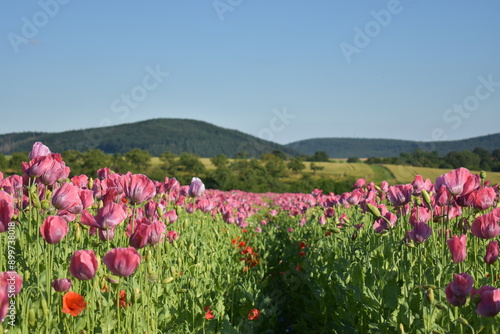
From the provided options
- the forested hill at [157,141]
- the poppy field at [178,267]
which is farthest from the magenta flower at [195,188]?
the forested hill at [157,141]

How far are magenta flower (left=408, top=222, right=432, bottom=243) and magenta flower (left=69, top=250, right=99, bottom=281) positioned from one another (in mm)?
1973

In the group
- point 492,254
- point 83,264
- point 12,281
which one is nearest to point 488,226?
point 492,254

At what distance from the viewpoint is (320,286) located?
4.70 metres

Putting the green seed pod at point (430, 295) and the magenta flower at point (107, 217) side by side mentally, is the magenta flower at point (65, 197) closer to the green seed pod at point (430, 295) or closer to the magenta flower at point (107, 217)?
the magenta flower at point (107, 217)

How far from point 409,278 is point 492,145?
18330cm

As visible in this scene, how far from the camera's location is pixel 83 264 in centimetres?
178

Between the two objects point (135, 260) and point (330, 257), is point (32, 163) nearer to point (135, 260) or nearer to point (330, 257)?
point (135, 260)

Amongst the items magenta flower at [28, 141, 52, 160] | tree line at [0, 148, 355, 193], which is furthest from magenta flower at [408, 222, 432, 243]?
tree line at [0, 148, 355, 193]

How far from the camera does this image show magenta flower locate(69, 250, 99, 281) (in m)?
1.77

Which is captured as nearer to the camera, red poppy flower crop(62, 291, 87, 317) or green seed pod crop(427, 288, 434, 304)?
red poppy flower crop(62, 291, 87, 317)

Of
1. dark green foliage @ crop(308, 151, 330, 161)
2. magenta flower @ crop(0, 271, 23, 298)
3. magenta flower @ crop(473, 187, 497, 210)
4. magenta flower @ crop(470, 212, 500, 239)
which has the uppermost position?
dark green foliage @ crop(308, 151, 330, 161)

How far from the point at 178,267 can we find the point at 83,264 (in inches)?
73.7

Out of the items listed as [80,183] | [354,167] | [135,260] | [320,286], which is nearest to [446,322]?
[135,260]

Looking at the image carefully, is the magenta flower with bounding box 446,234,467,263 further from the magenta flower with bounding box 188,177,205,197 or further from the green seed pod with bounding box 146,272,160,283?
the magenta flower with bounding box 188,177,205,197
